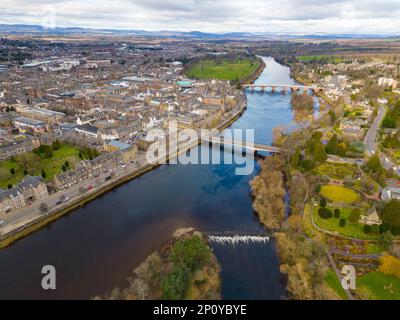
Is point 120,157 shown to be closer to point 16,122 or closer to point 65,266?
point 65,266

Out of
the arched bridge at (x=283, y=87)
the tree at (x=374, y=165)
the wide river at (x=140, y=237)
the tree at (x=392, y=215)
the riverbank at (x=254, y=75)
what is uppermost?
the riverbank at (x=254, y=75)

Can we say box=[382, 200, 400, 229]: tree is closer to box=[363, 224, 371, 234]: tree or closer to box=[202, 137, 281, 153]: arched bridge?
box=[363, 224, 371, 234]: tree

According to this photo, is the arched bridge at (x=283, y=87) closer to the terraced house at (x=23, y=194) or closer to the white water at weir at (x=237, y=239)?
the white water at weir at (x=237, y=239)

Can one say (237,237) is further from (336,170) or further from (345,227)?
(336,170)

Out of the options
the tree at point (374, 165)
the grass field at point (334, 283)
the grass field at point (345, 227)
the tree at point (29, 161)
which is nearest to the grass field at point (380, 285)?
the grass field at point (334, 283)

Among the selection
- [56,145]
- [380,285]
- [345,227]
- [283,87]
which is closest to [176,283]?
[380,285]
